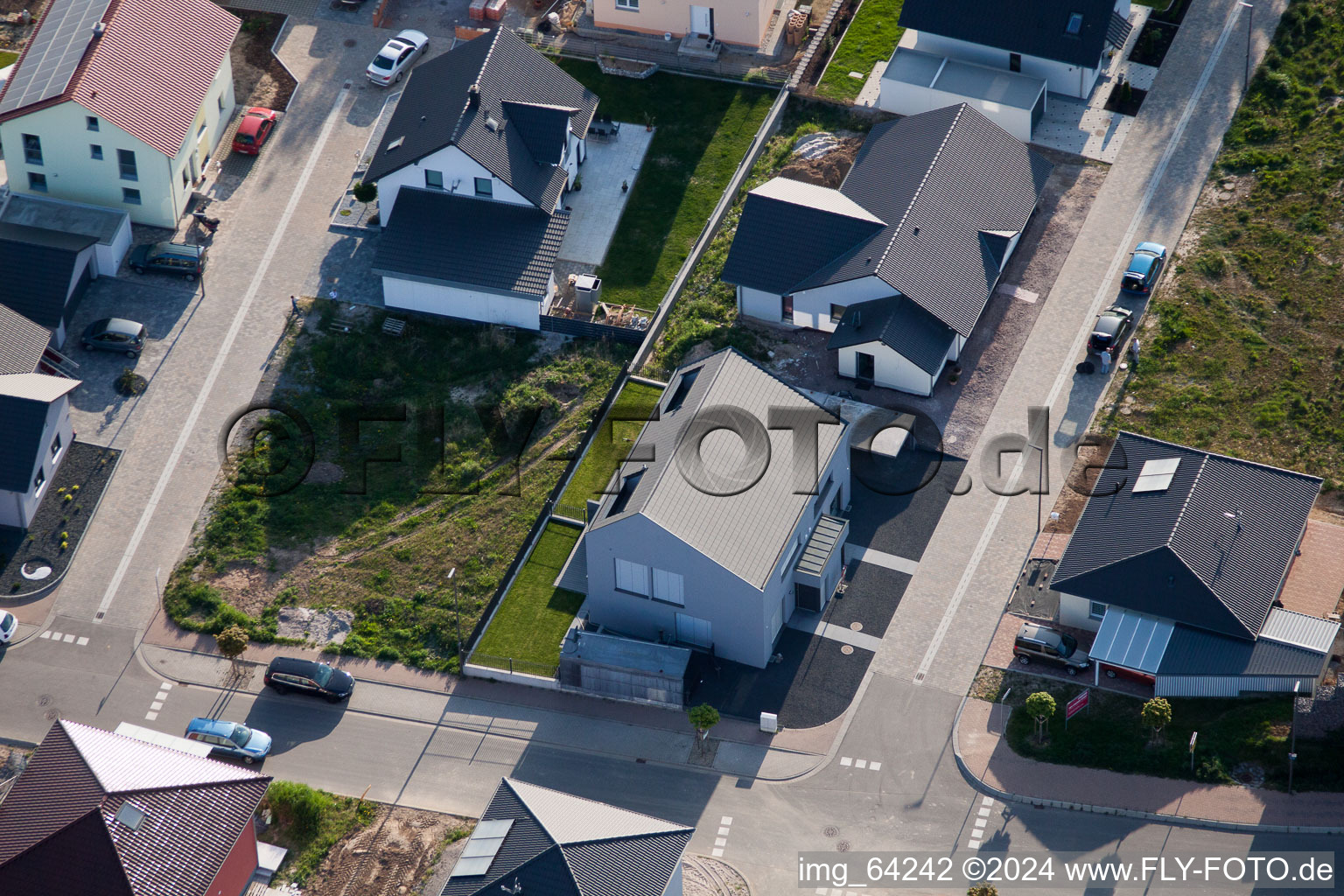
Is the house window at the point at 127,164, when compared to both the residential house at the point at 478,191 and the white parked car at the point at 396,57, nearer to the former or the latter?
the residential house at the point at 478,191

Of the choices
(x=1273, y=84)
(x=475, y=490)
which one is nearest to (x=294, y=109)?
(x=475, y=490)

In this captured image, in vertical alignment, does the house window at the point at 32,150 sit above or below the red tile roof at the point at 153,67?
below

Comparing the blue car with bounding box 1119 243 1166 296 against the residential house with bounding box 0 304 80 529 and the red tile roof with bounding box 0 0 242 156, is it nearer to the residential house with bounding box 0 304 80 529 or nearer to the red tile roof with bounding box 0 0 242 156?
the red tile roof with bounding box 0 0 242 156

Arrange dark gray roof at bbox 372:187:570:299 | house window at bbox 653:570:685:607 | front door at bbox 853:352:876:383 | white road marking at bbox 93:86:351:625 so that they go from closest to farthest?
house window at bbox 653:570:685:607 → white road marking at bbox 93:86:351:625 → front door at bbox 853:352:876:383 → dark gray roof at bbox 372:187:570:299

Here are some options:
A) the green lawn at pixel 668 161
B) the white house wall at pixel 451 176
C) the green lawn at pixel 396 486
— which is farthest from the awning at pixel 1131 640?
→ the white house wall at pixel 451 176

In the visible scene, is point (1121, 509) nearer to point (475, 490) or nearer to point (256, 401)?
point (475, 490)

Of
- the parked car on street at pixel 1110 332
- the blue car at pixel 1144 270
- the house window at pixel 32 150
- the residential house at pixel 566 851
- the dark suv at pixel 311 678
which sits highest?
the blue car at pixel 1144 270

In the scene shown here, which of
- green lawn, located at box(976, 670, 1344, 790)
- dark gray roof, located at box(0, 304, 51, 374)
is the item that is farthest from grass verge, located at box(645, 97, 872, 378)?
dark gray roof, located at box(0, 304, 51, 374)
